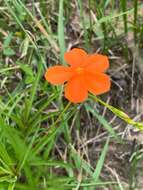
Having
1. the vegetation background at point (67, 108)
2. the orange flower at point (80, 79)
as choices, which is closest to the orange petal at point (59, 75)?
the orange flower at point (80, 79)

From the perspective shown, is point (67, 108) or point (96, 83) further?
point (67, 108)

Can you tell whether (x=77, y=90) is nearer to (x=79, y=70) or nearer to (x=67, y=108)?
(x=79, y=70)

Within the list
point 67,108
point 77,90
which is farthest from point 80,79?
point 67,108

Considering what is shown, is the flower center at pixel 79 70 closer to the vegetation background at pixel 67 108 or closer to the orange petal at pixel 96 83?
the orange petal at pixel 96 83

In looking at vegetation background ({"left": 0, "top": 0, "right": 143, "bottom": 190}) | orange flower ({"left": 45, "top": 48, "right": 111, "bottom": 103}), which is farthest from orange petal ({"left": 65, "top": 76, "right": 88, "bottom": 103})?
vegetation background ({"left": 0, "top": 0, "right": 143, "bottom": 190})

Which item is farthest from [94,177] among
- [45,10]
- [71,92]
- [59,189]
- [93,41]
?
[45,10]

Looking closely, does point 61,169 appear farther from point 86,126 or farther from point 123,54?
point 123,54
